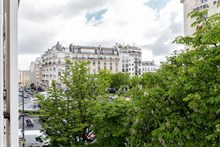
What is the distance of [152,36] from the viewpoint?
4.05 metres

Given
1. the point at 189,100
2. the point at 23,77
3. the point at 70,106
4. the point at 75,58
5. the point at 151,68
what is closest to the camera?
the point at 189,100

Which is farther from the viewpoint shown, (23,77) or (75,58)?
(75,58)

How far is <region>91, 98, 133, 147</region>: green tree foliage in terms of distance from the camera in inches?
100

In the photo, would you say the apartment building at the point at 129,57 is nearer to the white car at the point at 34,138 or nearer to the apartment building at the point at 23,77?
the white car at the point at 34,138

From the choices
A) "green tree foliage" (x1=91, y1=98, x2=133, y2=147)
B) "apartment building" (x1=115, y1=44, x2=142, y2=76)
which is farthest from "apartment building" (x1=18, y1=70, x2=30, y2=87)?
"apartment building" (x1=115, y1=44, x2=142, y2=76)

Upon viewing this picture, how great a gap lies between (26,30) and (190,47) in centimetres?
218

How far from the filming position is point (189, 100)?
1.91m

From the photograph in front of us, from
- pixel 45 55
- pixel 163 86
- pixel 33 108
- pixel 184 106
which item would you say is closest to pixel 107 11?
pixel 45 55

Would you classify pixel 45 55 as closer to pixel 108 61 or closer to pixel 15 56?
pixel 108 61

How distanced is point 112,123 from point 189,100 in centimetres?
102

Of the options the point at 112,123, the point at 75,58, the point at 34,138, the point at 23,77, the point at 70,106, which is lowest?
the point at 34,138

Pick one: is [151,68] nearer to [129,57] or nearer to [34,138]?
[129,57]

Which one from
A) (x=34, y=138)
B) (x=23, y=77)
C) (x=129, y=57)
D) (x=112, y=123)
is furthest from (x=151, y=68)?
(x=34, y=138)

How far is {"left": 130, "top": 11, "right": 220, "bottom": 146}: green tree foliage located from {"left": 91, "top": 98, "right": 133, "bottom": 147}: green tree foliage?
0.37 m
